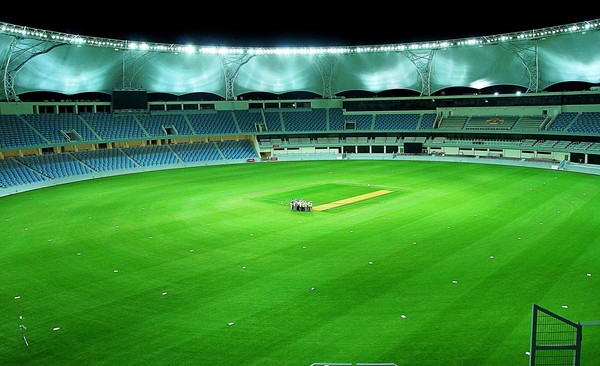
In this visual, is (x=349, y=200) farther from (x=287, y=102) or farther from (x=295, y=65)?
(x=287, y=102)

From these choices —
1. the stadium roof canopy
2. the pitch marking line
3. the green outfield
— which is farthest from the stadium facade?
the pitch marking line

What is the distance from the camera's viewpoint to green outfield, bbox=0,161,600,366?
46.0 ft

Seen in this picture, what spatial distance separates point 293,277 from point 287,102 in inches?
2413

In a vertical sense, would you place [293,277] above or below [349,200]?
below

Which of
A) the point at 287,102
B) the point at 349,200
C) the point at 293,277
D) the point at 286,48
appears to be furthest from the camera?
the point at 287,102

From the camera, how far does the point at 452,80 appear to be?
70.9 meters

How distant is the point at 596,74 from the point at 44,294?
63.7 metres

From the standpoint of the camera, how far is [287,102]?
78.7 metres

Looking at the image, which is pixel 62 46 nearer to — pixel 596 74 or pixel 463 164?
pixel 463 164

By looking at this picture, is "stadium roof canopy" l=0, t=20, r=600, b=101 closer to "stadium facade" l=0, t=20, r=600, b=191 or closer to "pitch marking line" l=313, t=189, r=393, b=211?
"stadium facade" l=0, t=20, r=600, b=191

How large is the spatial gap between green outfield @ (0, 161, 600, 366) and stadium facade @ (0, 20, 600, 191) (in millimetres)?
21695

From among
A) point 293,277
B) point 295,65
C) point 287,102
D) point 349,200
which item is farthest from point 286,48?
point 293,277

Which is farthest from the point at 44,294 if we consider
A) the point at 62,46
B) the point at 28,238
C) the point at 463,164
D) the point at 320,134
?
the point at 320,134

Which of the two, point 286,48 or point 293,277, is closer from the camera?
point 293,277
